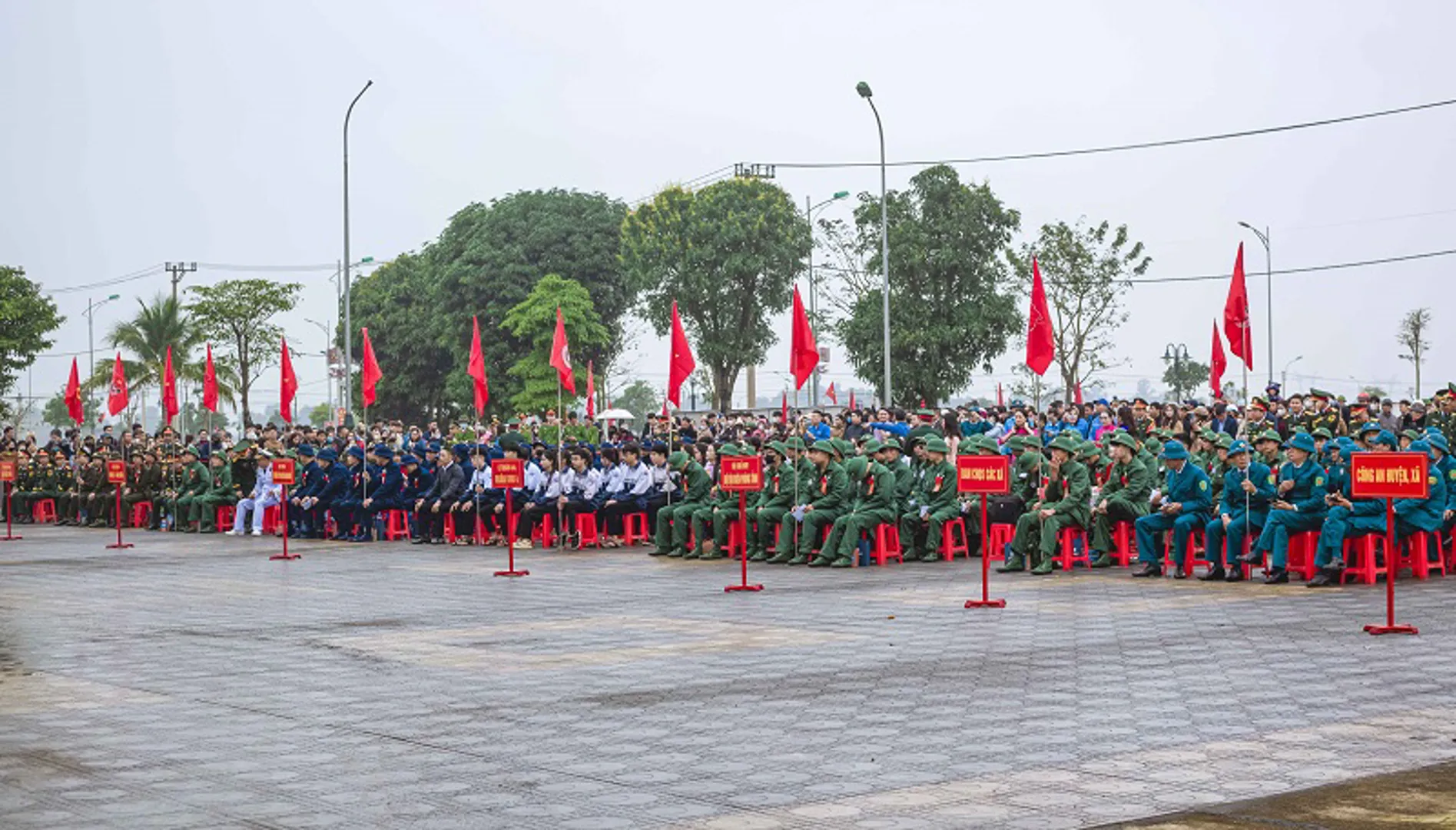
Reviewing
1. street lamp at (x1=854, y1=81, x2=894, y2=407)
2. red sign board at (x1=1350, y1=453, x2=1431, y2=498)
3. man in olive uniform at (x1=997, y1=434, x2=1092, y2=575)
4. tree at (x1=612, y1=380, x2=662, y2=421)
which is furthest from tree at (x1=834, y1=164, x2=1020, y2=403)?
tree at (x1=612, y1=380, x2=662, y2=421)

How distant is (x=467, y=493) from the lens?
2888 cm

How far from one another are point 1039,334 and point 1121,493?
8.28 ft

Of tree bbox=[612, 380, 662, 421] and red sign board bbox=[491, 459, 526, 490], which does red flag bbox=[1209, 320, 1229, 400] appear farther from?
tree bbox=[612, 380, 662, 421]

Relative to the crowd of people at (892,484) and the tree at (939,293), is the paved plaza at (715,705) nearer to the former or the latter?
the crowd of people at (892,484)

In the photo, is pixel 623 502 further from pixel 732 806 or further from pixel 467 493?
pixel 732 806

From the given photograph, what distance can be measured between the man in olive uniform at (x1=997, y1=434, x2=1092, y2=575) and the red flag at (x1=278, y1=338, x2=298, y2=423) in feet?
72.2

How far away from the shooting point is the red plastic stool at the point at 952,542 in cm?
2264

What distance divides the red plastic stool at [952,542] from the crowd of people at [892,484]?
72mm

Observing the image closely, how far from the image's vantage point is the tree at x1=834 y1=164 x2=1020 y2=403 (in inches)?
1692

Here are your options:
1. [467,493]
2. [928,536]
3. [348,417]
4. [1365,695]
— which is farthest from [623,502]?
[348,417]

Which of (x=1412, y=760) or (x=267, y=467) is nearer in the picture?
(x=1412, y=760)

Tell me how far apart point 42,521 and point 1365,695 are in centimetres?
3849

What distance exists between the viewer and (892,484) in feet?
72.8

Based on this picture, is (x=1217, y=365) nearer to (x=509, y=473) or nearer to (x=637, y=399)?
(x=509, y=473)
